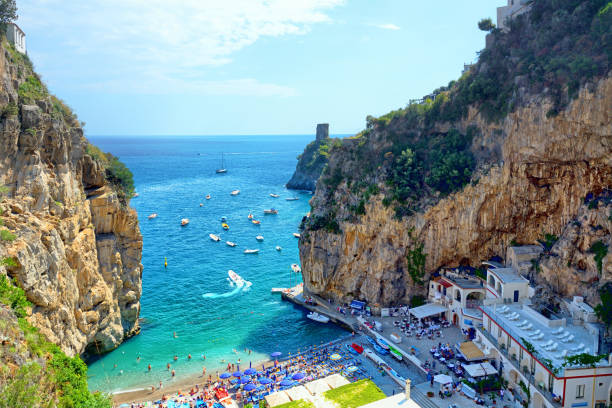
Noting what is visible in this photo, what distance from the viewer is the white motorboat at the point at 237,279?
51.4 m

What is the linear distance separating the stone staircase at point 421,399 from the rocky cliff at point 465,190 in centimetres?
1240

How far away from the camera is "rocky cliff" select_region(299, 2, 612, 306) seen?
3178 centimetres

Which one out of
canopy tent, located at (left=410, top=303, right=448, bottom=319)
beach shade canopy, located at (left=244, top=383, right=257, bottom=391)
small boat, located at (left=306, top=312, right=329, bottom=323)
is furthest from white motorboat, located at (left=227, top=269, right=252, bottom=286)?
beach shade canopy, located at (left=244, top=383, right=257, bottom=391)

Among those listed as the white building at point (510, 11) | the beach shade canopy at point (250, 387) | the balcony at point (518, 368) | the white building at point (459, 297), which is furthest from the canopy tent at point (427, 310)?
the white building at point (510, 11)

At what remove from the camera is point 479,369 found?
95.6 ft

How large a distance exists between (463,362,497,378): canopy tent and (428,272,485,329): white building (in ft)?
15.9

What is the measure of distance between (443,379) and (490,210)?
49.7ft

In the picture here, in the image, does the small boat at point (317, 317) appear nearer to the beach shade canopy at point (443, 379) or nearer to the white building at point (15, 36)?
the beach shade canopy at point (443, 379)

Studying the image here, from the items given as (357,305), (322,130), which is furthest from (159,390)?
(322,130)

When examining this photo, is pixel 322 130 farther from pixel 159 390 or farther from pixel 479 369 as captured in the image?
pixel 479 369

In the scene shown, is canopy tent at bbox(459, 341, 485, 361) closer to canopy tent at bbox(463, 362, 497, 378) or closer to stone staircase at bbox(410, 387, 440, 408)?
canopy tent at bbox(463, 362, 497, 378)

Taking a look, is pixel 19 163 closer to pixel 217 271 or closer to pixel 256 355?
pixel 256 355

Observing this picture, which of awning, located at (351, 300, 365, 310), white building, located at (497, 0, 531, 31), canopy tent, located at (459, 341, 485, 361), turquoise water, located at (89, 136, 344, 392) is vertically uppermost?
white building, located at (497, 0, 531, 31)

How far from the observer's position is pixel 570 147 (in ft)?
107
